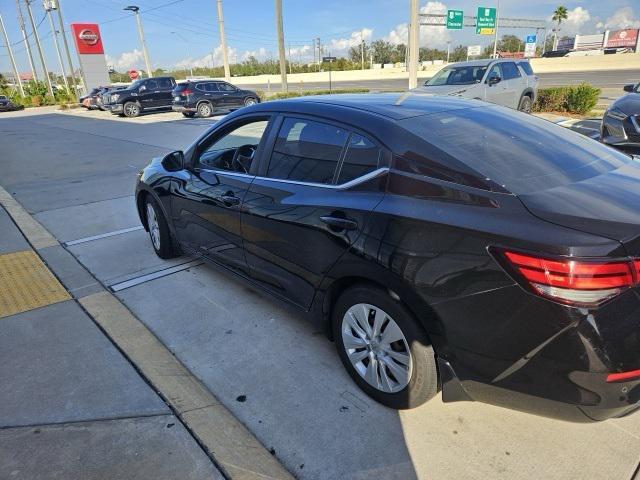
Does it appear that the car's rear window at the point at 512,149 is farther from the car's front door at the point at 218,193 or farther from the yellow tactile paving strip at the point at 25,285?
the yellow tactile paving strip at the point at 25,285

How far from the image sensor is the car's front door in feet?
10.7

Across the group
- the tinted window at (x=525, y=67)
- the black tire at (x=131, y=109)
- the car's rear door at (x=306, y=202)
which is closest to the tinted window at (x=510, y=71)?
the tinted window at (x=525, y=67)

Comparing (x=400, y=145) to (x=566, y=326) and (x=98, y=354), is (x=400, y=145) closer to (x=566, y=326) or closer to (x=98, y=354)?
(x=566, y=326)

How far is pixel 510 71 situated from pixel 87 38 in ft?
136

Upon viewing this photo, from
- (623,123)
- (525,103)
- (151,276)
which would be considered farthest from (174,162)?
(525,103)

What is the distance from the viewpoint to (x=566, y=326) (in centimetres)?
168

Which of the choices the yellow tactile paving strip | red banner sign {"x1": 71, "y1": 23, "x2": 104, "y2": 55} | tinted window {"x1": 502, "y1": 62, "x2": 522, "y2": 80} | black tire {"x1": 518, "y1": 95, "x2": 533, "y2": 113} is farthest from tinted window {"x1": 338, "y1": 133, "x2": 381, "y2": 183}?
red banner sign {"x1": 71, "y1": 23, "x2": 104, "y2": 55}

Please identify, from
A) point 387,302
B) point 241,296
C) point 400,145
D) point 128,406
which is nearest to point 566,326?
point 387,302

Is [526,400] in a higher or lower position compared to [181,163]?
lower

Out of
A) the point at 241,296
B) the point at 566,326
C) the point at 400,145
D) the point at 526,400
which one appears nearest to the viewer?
the point at 566,326

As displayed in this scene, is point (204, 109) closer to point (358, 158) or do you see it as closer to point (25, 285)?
point (25, 285)

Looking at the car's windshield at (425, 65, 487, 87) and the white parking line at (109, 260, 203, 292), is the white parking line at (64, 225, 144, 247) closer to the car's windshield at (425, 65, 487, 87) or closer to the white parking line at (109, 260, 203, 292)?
the white parking line at (109, 260, 203, 292)

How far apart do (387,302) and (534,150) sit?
121 cm

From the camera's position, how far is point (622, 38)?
2953 inches
